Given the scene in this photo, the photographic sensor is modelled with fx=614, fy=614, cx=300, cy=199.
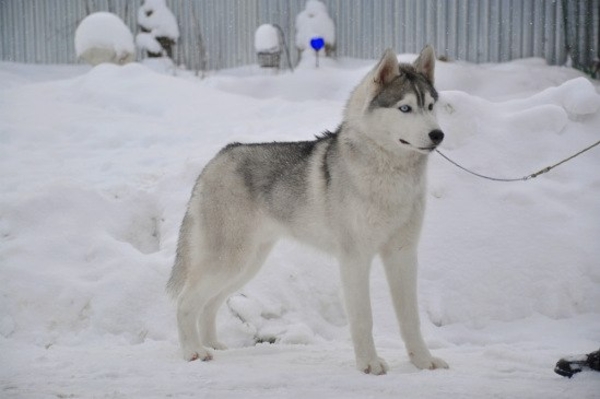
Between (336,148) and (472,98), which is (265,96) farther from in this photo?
(336,148)

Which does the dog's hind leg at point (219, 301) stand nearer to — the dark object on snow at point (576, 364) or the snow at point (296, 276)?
the snow at point (296, 276)

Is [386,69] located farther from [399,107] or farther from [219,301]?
[219,301]

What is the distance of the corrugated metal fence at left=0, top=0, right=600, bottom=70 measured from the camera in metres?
9.26

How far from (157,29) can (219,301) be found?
437 inches

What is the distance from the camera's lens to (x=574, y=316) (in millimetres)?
4172

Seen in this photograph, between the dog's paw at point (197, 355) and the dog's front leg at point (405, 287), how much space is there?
108cm

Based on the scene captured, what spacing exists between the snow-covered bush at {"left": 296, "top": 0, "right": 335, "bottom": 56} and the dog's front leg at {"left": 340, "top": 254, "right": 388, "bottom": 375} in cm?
908

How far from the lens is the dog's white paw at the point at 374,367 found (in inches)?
117

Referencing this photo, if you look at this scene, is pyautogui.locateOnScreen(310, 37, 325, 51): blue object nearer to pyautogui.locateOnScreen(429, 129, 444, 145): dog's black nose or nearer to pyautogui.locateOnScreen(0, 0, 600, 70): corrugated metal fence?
pyautogui.locateOnScreen(0, 0, 600, 70): corrugated metal fence

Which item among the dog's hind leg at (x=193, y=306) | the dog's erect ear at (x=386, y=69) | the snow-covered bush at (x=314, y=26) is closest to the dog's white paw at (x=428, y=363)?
the dog's hind leg at (x=193, y=306)

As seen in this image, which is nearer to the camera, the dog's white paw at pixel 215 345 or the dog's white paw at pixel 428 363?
the dog's white paw at pixel 428 363

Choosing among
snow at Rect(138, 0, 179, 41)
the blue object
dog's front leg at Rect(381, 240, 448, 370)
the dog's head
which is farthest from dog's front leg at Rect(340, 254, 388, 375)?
snow at Rect(138, 0, 179, 41)

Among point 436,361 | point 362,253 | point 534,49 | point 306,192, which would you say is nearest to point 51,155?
point 306,192

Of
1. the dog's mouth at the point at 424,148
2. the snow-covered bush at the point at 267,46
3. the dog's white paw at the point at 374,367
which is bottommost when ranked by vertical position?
the dog's white paw at the point at 374,367
